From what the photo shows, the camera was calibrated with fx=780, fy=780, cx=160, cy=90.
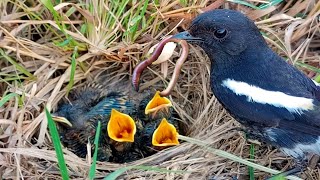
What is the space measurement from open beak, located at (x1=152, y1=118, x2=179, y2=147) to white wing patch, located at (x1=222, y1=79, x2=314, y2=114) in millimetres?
437

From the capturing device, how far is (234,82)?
3.89m

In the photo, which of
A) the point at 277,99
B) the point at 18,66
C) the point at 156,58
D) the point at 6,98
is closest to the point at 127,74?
the point at 156,58

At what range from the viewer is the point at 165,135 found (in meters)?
4.11

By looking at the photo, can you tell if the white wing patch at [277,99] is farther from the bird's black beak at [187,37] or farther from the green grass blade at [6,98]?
the green grass blade at [6,98]

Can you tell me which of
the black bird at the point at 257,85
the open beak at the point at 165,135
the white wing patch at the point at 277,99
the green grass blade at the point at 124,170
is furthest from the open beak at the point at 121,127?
the white wing patch at the point at 277,99

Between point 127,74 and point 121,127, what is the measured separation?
498mm

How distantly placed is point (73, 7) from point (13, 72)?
0.50 m

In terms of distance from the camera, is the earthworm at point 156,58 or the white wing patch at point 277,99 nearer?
the white wing patch at point 277,99

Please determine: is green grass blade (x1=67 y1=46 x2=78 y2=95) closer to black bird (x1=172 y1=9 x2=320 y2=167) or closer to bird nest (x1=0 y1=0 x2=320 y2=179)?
bird nest (x1=0 y1=0 x2=320 y2=179)

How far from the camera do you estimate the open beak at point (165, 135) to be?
4043 millimetres

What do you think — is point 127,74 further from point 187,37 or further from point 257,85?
point 257,85

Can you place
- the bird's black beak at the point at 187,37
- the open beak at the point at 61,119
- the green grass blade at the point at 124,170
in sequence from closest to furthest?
the green grass blade at the point at 124,170, the bird's black beak at the point at 187,37, the open beak at the point at 61,119

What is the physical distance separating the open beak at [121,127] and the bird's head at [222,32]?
0.49 m

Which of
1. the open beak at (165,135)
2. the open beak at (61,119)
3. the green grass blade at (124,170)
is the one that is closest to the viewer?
the green grass blade at (124,170)
